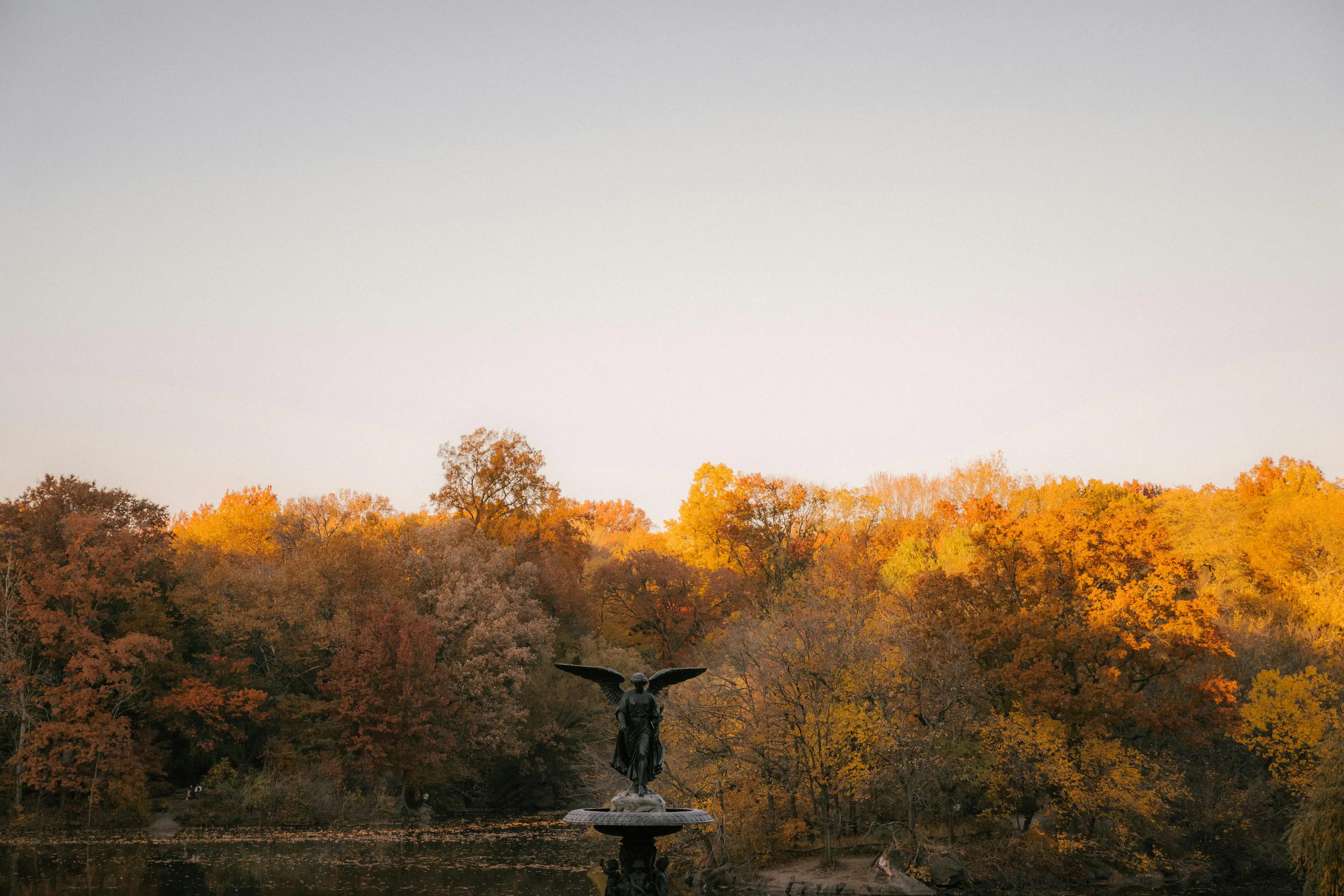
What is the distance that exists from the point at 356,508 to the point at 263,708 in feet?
110

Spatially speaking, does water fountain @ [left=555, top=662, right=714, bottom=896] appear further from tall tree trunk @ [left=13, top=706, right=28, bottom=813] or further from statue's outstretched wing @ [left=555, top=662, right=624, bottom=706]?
tall tree trunk @ [left=13, top=706, right=28, bottom=813]

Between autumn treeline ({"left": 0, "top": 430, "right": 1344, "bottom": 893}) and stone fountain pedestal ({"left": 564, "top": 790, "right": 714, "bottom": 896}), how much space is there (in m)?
15.4

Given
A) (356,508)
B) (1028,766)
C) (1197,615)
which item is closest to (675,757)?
(1028,766)

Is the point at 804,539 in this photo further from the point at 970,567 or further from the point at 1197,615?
the point at 1197,615

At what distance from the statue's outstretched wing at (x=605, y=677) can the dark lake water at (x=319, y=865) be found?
48.2 ft

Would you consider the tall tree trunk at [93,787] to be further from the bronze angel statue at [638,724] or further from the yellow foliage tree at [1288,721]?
the yellow foliage tree at [1288,721]

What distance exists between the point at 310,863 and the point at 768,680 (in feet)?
50.3

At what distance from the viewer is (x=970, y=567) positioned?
36.3 m

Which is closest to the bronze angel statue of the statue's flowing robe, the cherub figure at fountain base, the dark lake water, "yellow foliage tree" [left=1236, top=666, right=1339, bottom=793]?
the statue's flowing robe

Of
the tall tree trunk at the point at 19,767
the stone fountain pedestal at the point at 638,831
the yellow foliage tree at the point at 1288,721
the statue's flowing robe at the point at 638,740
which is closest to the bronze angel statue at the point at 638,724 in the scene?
the statue's flowing robe at the point at 638,740

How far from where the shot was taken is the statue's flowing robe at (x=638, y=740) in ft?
49.5

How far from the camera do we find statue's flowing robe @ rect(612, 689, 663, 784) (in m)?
15.1

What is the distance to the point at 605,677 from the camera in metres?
14.9

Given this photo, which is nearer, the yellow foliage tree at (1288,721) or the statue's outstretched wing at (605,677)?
the statue's outstretched wing at (605,677)
